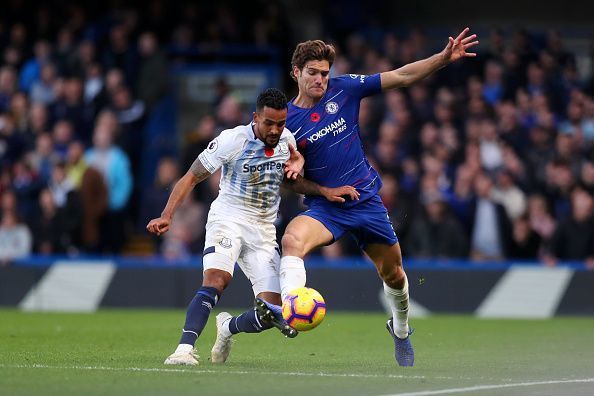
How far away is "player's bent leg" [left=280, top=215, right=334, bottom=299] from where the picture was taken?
952 cm

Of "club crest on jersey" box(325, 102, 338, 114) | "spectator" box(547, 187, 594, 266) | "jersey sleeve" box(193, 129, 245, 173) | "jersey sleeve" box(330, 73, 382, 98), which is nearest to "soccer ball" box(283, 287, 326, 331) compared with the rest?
"jersey sleeve" box(193, 129, 245, 173)

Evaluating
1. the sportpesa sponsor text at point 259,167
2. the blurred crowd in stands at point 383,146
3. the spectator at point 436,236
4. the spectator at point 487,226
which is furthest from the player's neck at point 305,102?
the spectator at point 487,226

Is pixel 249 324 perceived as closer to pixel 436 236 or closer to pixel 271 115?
pixel 271 115

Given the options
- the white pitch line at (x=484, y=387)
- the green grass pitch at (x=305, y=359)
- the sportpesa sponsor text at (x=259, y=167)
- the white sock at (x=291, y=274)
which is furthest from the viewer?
the sportpesa sponsor text at (x=259, y=167)

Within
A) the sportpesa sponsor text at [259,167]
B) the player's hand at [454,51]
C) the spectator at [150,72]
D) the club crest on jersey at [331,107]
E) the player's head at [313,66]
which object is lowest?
the spectator at [150,72]

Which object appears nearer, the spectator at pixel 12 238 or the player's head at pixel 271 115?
the player's head at pixel 271 115

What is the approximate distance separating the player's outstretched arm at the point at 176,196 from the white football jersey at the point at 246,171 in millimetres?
67

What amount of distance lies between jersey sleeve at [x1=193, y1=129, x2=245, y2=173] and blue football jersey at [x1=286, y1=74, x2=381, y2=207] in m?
0.48

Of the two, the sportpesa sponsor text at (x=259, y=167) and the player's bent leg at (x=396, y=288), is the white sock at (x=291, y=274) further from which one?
the player's bent leg at (x=396, y=288)

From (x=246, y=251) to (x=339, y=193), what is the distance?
82 cm

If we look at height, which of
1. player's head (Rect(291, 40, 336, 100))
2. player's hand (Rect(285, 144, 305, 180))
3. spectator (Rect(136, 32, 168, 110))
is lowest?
spectator (Rect(136, 32, 168, 110))

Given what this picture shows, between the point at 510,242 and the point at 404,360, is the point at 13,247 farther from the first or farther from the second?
the point at 404,360

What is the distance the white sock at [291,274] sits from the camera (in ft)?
31.1

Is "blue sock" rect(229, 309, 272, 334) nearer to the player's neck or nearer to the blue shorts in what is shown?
the blue shorts
